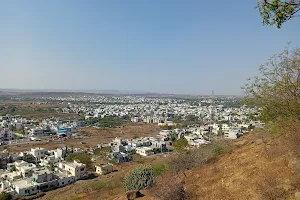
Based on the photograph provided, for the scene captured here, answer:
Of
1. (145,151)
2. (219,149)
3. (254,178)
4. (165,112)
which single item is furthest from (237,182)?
(165,112)

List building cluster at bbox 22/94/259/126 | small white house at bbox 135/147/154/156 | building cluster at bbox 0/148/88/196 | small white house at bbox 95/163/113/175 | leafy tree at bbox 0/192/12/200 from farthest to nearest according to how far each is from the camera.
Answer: building cluster at bbox 22/94/259/126 < small white house at bbox 135/147/154/156 < small white house at bbox 95/163/113/175 < building cluster at bbox 0/148/88/196 < leafy tree at bbox 0/192/12/200

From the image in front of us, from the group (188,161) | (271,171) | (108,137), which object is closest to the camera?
(271,171)

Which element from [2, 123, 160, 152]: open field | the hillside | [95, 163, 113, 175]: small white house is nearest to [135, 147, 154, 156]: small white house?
[95, 163, 113, 175]: small white house

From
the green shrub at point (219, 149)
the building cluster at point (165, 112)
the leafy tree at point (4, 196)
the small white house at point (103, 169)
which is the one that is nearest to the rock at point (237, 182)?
the green shrub at point (219, 149)

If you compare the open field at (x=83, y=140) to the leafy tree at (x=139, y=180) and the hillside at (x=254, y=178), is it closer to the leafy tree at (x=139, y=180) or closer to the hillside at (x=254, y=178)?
the leafy tree at (x=139, y=180)

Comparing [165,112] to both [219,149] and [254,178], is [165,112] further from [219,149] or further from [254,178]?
[254,178]

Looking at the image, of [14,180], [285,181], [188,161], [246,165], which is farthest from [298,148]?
[14,180]

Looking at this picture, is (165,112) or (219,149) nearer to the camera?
(219,149)

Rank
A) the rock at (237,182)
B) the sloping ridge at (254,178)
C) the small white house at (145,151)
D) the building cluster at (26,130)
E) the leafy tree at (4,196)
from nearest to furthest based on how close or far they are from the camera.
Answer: the sloping ridge at (254,178) < the rock at (237,182) < the leafy tree at (4,196) < the small white house at (145,151) < the building cluster at (26,130)

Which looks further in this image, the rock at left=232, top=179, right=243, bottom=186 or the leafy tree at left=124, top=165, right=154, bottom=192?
the leafy tree at left=124, top=165, right=154, bottom=192

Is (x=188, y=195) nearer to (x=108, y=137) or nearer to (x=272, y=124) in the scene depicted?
(x=272, y=124)

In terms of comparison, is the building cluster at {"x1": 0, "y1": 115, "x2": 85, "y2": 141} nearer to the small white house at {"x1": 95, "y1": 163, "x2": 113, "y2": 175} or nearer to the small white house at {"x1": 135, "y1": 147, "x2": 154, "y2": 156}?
the small white house at {"x1": 135, "y1": 147, "x2": 154, "y2": 156}
